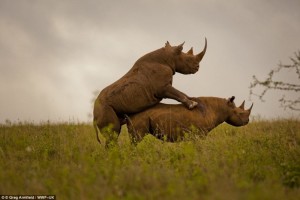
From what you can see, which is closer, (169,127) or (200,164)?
(200,164)

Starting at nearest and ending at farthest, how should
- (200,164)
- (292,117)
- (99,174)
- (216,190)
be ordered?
(216,190) → (99,174) → (200,164) → (292,117)

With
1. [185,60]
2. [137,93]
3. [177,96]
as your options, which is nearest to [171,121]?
[177,96]

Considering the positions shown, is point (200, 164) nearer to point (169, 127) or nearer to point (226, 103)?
point (169, 127)

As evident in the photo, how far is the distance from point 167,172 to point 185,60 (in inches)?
166

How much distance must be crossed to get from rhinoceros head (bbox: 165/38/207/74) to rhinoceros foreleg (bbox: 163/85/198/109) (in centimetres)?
77

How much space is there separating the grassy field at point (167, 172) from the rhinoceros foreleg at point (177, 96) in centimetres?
94

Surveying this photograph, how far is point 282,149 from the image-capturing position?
780 cm

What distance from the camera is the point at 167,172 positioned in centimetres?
590

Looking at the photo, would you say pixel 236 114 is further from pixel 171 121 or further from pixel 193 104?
pixel 171 121

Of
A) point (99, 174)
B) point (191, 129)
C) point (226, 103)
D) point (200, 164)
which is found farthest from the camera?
point (226, 103)

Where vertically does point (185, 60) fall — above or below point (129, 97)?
above

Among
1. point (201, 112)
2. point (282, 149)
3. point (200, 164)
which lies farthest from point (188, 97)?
point (200, 164)

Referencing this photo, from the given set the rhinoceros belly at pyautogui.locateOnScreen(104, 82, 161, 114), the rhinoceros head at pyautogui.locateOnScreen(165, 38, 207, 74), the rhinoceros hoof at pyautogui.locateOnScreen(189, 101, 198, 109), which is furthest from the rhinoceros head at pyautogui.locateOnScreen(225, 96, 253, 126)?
the rhinoceros belly at pyautogui.locateOnScreen(104, 82, 161, 114)

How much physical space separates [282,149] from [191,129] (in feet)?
6.46
